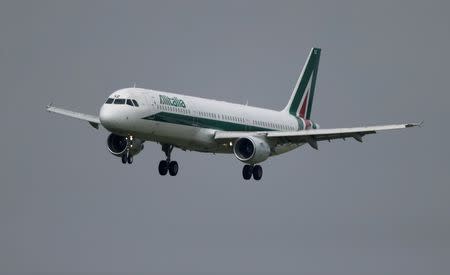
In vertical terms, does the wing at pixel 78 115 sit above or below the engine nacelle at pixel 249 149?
above

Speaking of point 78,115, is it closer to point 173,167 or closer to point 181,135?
point 173,167

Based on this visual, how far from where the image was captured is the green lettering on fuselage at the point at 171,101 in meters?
93.1

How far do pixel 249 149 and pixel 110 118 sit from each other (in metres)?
12.3

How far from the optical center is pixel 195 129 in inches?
3765

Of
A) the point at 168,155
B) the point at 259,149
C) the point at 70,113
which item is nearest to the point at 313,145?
the point at 259,149

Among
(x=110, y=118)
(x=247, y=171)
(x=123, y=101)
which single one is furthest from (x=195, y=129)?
(x=110, y=118)

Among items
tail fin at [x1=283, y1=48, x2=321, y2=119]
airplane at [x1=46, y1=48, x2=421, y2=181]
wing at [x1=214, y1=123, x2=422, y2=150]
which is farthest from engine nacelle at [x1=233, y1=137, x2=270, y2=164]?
tail fin at [x1=283, y1=48, x2=321, y2=119]

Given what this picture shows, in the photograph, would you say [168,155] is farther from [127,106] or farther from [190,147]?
[127,106]

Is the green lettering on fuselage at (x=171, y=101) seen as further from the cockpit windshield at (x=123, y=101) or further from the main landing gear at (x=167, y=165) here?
the main landing gear at (x=167, y=165)

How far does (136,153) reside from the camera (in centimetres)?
9675

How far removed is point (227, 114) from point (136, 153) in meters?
7.96

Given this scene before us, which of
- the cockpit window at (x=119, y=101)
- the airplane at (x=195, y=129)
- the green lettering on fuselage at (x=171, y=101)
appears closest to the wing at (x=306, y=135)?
the airplane at (x=195, y=129)

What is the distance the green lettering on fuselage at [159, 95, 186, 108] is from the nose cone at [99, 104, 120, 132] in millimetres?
4192

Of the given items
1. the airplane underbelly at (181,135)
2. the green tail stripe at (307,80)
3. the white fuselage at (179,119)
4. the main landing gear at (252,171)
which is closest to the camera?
the white fuselage at (179,119)
